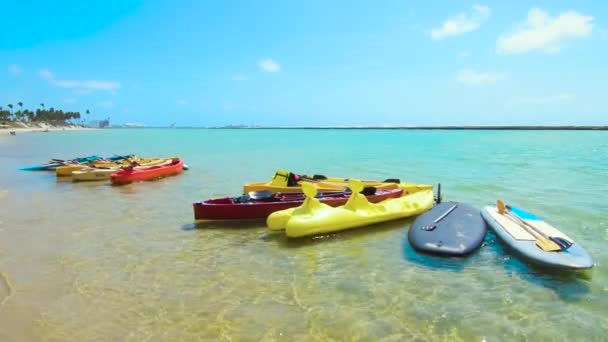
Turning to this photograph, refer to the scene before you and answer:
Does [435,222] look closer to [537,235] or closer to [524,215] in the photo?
[537,235]

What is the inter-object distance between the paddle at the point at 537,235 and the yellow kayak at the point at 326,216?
216cm

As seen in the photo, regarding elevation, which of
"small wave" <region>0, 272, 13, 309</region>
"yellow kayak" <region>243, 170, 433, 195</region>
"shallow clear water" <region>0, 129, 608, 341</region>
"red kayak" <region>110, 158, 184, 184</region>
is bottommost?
"shallow clear water" <region>0, 129, 608, 341</region>

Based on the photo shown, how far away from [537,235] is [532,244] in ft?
1.66

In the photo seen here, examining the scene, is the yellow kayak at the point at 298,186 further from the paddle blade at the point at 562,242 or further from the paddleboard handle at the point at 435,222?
the paddle blade at the point at 562,242

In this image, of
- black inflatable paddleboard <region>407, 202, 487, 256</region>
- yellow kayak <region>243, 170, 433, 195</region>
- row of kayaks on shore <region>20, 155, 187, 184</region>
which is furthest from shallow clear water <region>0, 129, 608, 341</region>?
row of kayaks on shore <region>20, 155, 187, 184</region>

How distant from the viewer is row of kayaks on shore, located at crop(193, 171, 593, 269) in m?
6.37

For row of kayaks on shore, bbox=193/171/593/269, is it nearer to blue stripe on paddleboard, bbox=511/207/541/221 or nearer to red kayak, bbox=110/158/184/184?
blue stripe on paddleboard, bbox=511/207/541/221

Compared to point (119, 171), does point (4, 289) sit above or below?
below

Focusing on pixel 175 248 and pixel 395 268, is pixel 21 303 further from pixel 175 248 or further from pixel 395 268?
pixel 395 268

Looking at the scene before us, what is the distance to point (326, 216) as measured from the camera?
771 centimetres

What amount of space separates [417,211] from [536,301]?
4.35 m

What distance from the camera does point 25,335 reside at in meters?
4.12

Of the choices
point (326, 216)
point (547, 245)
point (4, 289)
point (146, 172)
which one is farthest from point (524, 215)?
point (146, 172)

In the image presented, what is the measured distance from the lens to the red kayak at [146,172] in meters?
14.8
